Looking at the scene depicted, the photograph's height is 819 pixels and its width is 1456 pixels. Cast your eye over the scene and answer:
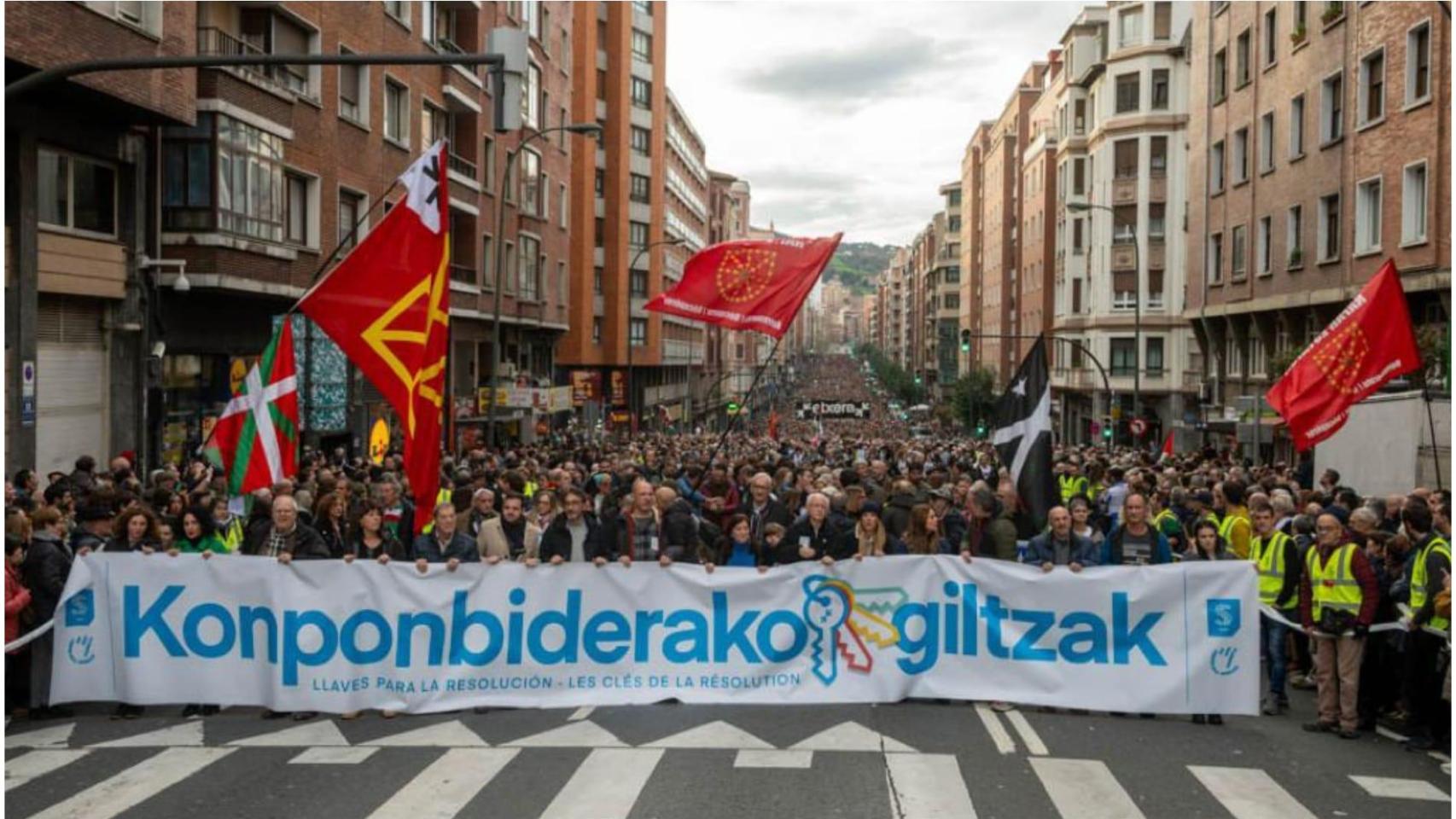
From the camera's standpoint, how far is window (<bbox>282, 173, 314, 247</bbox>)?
26672 millimetres

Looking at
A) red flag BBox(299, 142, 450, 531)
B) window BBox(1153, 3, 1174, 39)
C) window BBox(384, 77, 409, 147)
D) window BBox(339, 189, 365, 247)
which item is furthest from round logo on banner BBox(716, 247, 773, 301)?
window BBox(1153, 3, 1174, 39)

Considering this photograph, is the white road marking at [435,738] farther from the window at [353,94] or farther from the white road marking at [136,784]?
the window at [353,94]

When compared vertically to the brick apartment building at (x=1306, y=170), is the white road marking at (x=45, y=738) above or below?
below

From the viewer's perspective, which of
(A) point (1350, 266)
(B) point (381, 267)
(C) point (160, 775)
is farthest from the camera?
(A) point (1350, 266)

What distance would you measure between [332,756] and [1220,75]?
126 feet

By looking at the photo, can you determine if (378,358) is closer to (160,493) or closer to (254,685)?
(254,685)

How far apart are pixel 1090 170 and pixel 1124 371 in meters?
10.6

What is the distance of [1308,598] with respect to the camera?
9.92m

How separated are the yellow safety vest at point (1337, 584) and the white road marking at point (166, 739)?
24.3ft

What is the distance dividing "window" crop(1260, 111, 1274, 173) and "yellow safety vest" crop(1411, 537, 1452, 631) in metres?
29.8

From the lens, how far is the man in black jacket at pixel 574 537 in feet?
36.1

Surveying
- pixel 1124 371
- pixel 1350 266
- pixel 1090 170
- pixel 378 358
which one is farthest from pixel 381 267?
pixel 1090 170

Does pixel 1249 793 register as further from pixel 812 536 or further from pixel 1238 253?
pixel 1238 253

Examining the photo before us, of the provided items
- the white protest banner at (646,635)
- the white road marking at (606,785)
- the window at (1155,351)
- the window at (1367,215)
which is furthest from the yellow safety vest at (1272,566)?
the window at (1155,351)
